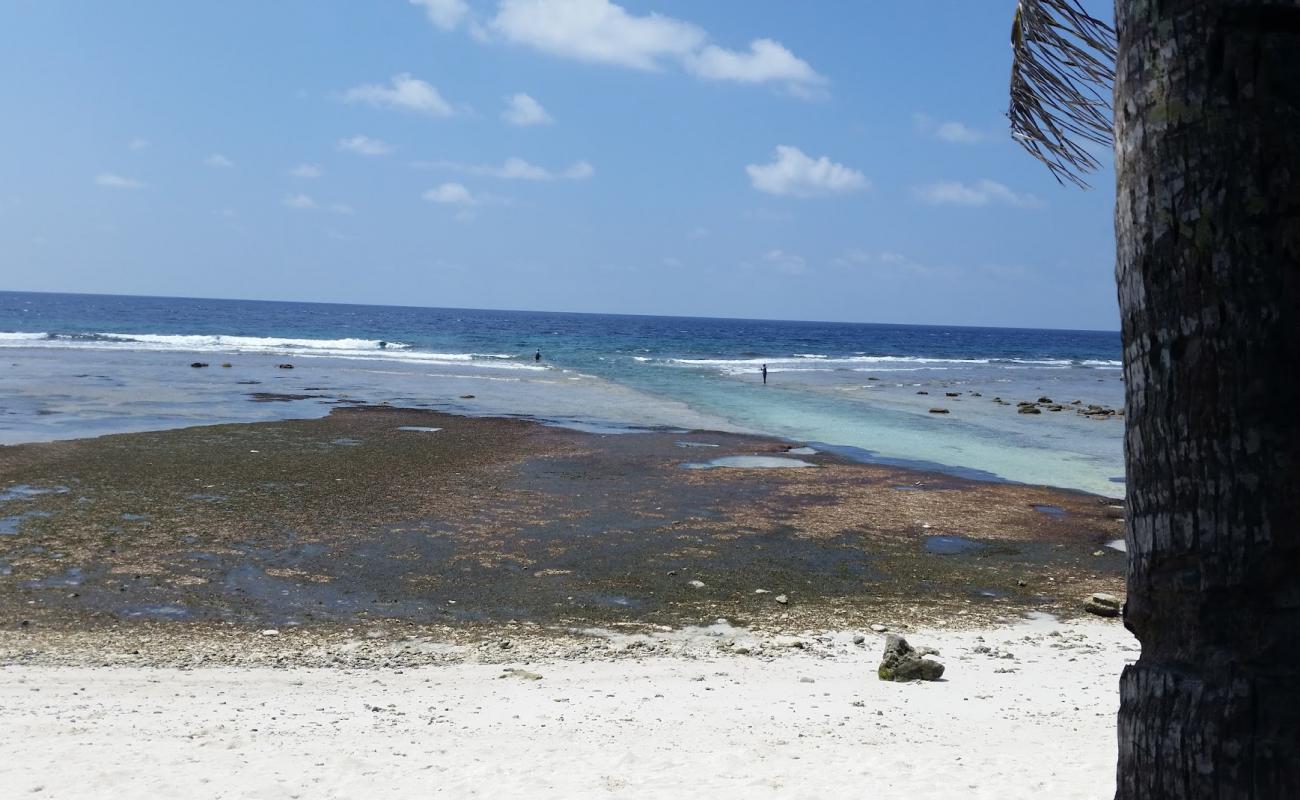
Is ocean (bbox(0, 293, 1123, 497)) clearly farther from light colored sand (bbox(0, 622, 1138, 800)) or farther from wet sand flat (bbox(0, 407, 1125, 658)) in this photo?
light colored sand (bbox(0, 622, 1138, 800))

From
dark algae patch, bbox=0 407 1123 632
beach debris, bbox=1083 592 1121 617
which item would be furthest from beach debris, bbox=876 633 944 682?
beach debris, bbox=1083 592 1121 617

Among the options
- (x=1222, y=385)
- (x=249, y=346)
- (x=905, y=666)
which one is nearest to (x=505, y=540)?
(x=905, y=666)

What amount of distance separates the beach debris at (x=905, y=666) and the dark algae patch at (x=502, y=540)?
1.82 meters

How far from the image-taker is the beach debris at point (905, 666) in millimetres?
8289

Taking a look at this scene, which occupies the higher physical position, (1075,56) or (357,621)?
(1075,56)

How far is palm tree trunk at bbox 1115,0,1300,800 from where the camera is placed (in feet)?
6.85

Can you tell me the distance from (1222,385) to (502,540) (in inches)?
468

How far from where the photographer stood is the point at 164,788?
552 cm

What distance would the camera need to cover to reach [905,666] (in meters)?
8.31

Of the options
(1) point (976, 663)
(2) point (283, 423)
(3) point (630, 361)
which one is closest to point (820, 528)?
(1) point (976, 663)

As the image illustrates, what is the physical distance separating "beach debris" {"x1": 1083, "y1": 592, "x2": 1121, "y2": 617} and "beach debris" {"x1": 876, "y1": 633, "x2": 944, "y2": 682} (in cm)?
324

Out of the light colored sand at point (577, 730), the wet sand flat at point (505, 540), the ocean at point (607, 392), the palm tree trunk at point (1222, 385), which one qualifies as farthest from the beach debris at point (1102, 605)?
the palm tree trunk at point (1222, 385)

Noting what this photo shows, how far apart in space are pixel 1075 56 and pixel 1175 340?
54.8 inches

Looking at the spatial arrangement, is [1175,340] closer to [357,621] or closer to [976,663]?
[976,663]
